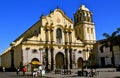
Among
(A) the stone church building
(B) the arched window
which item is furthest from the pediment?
(B) the arched window

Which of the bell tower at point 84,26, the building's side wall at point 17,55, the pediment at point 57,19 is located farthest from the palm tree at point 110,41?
the building's side wall at point 17,55

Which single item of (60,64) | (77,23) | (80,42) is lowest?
(60,64)

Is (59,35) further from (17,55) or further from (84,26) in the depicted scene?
(17,55)

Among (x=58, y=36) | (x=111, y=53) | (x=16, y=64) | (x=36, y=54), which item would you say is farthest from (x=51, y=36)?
(x=111, y=53)

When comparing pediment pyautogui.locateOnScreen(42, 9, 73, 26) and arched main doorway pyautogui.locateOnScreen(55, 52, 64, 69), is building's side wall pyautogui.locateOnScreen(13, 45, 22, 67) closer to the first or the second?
pediment pyautogui.locateOnScreen(42, 9, 73, 26)

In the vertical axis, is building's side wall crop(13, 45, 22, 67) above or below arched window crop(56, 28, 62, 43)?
below

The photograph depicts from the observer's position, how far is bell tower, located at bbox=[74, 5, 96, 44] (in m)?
65.7

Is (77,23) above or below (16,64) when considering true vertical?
above

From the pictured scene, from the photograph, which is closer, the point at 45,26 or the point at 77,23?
the point at 45,26

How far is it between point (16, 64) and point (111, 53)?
22.1 metres

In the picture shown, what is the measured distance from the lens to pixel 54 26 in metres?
60.6

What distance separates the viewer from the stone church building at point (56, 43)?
187 ft

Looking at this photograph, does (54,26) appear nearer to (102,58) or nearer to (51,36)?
(51,36)

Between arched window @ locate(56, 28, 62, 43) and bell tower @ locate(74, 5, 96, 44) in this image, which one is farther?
bell tower @ locate(74, 5, 96, 44)
